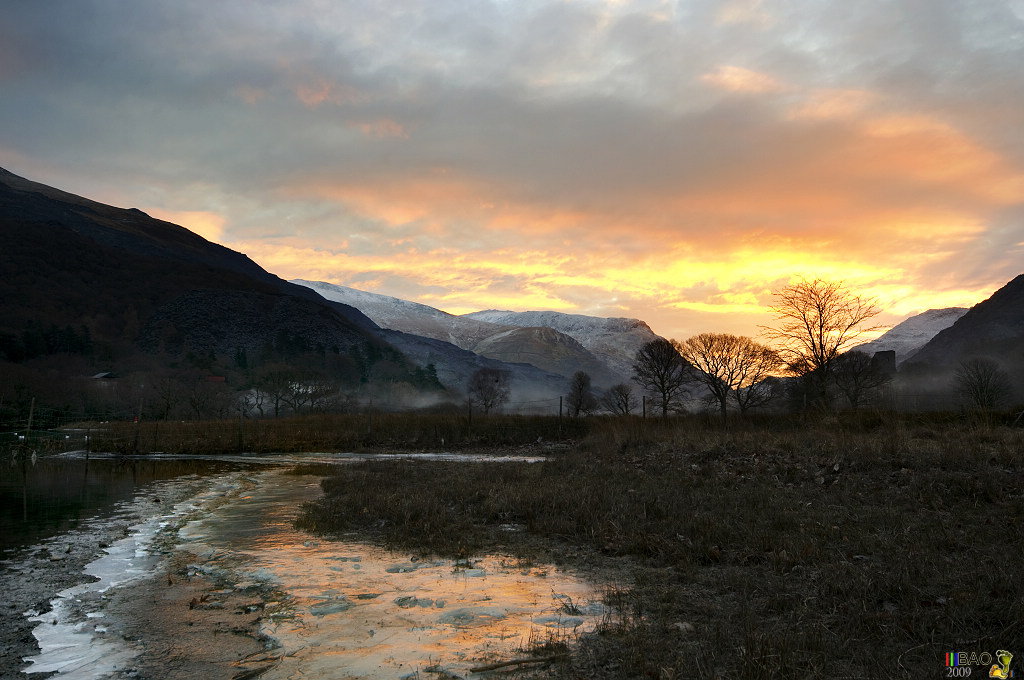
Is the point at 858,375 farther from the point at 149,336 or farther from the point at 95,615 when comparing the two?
the point at 149,336

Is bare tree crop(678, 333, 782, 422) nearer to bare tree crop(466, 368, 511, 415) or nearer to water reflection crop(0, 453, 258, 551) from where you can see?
water reflection crop(0, 453, 258, 551)

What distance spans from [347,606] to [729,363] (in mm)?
66283

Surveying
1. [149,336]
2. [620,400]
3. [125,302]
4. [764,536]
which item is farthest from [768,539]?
[125,302]

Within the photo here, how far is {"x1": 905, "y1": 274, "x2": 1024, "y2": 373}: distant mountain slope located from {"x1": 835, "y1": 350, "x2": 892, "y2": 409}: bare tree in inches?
2286

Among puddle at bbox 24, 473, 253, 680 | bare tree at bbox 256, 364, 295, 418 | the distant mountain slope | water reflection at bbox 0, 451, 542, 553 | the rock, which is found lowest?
water reflection at bbox 0, 451, 542, 553

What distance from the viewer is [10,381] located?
65938 mm

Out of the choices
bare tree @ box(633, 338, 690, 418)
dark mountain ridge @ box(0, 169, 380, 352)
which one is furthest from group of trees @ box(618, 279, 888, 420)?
dark mountain ridge @ box(0, 169, 380, 352)

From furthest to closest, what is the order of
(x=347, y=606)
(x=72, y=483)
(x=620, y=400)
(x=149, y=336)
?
(x=149, y=336), (x=620, y=400), (x=72, y=483), (x=347, y=606)

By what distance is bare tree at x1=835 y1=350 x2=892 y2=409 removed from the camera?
174 ft

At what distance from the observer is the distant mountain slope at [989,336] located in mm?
107500

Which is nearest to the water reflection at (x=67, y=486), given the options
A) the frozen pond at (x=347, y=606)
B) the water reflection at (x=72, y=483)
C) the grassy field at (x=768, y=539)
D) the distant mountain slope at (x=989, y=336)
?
the water reflection at (x=72, y=483)

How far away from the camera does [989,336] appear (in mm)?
127188

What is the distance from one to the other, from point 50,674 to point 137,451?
119 feet

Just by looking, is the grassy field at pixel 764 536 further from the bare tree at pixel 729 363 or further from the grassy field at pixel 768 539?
the bare tree at pixel 729 363
